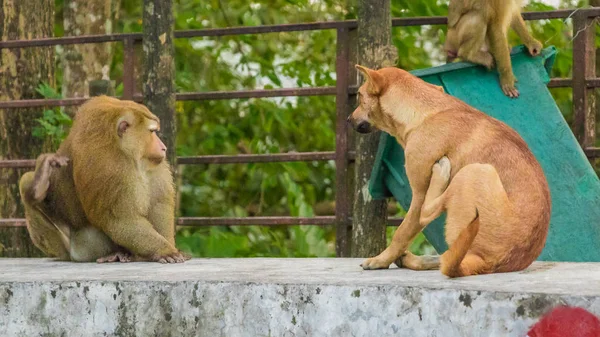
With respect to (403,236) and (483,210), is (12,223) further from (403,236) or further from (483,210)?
(483,210)

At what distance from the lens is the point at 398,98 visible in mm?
5094

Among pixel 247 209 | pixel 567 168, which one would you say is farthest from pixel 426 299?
pixel 247 209

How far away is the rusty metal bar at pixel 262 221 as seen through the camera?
7.52 meters

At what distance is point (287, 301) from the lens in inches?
163

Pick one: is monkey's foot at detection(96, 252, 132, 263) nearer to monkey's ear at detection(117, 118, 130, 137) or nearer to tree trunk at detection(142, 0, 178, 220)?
monkey's ear at detection(117, 118, 130, 137)

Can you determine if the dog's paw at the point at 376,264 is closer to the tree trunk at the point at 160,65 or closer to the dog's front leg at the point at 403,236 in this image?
the dog's front leg at the point at 403,236

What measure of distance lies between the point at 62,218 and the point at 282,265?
5.14 feet

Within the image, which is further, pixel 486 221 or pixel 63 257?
pixel 63 257

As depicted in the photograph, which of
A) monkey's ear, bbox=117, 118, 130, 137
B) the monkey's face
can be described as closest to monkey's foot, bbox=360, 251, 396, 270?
the monkey's face

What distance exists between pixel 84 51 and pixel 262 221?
2898 millimetres

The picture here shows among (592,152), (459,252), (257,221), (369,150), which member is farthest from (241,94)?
(459,252)

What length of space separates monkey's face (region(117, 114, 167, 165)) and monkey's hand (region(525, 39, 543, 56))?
2511 millimetres

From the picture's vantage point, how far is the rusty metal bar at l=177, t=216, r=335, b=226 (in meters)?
7.52

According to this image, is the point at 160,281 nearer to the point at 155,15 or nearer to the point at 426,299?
the point at 426,299
